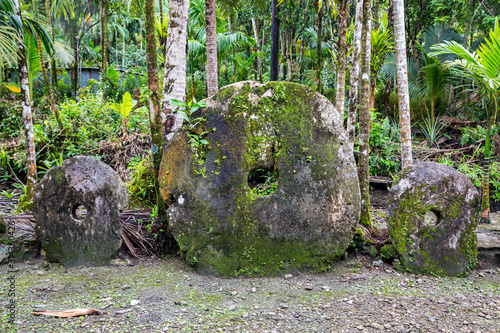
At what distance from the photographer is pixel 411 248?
145 inches

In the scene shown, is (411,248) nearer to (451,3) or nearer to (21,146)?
(21,146)

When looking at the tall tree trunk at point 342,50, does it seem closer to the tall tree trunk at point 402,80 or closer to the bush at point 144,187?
the tall tree trunk at point 402,80

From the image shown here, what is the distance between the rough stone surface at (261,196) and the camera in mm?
3672

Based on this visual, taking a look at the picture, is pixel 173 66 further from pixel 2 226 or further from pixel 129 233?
pixel 2 226

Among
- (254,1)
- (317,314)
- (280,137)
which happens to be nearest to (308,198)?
(280,137)

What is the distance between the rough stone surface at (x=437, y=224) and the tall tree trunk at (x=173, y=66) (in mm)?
2950

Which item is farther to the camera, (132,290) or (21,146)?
(21,146)

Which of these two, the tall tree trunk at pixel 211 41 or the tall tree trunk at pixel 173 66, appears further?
the tall tree trunk at pixel 211 41

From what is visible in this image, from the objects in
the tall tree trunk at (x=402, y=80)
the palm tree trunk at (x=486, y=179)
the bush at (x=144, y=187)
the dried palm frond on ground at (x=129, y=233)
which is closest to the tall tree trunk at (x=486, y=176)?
the palm tree trunk at (x=486, y=179)

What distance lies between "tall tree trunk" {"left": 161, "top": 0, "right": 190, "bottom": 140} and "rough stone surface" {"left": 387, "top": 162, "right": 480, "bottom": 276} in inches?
116

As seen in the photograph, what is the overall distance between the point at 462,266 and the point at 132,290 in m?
3.48

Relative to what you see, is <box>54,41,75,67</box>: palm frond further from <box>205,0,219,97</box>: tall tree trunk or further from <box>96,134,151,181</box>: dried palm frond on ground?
<box>205,0,219,97</box>: tall tree trunk

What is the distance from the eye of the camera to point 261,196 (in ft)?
12.3

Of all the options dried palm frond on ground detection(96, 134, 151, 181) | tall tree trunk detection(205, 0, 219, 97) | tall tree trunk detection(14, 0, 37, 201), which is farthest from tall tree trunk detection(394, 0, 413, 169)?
tall tree trunk detection(14, 0, 37, 201)
